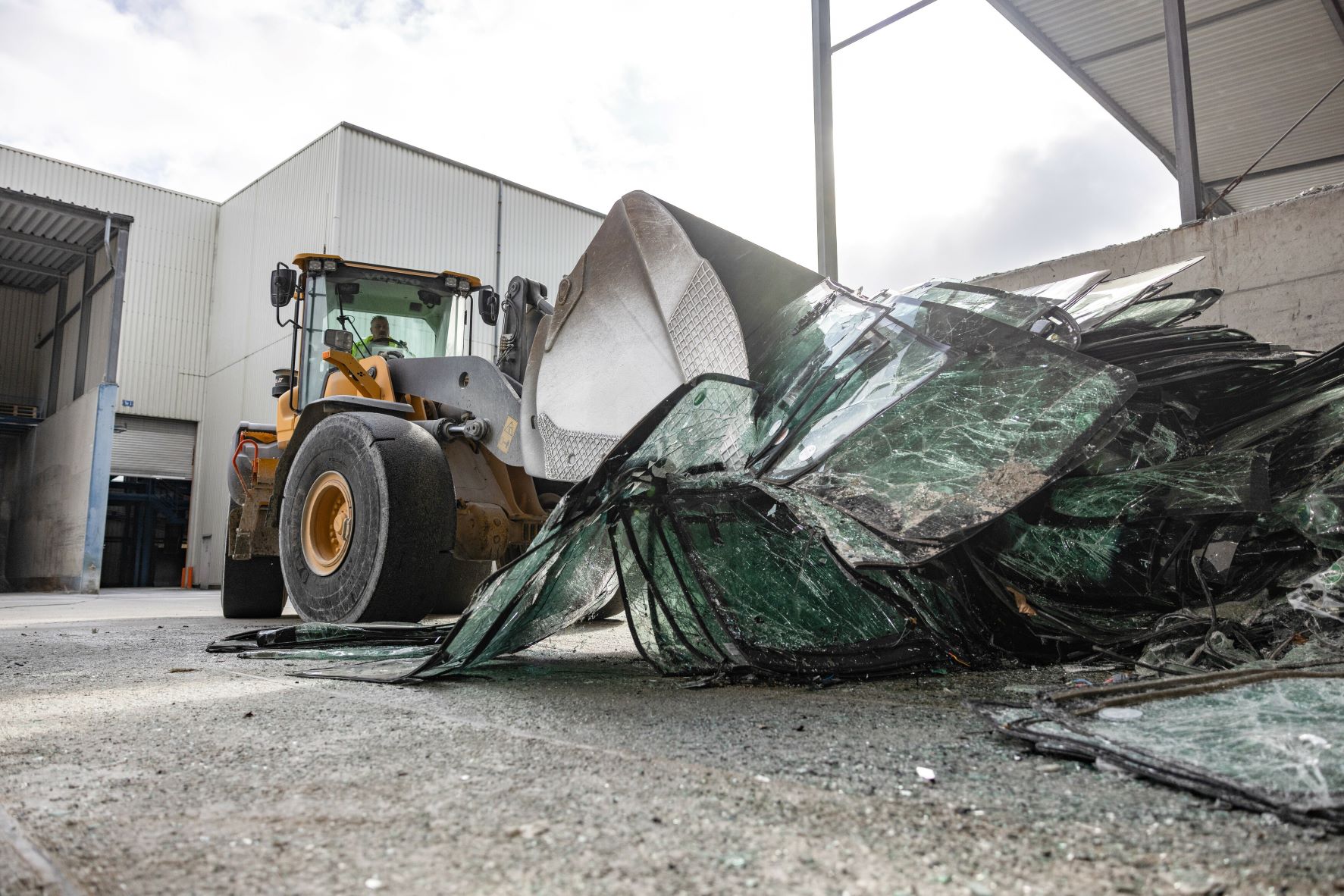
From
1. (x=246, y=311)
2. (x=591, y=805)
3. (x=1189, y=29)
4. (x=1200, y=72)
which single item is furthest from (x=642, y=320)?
(x=246, y=311)

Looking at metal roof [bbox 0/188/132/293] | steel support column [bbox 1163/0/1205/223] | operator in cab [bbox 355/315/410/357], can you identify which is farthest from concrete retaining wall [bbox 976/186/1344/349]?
metal roof [bbox 0/188/132/293]

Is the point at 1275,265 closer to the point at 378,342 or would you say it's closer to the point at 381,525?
the point at 381,525

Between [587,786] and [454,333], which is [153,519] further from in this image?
[587,786]

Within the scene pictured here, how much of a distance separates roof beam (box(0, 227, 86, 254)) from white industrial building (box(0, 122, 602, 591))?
0.11 ft

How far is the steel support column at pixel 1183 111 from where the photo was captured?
589 cm

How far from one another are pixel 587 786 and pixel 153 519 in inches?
870

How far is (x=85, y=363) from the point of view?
648 inches

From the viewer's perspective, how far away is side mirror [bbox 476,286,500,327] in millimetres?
5711

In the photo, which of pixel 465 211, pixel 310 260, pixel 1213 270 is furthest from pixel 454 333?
pixel 465 211

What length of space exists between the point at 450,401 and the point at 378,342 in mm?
1415

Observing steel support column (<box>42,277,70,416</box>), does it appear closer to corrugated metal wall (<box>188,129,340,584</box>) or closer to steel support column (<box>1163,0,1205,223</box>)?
corrugated metal wall (<box>188,129,340,584</box>)

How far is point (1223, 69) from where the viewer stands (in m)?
10.1

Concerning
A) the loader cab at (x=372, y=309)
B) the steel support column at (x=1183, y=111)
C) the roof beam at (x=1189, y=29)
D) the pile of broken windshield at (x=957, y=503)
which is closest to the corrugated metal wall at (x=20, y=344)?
the loader cab at (x=372, y=309)

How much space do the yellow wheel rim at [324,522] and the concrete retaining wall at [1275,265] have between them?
4979 mm
